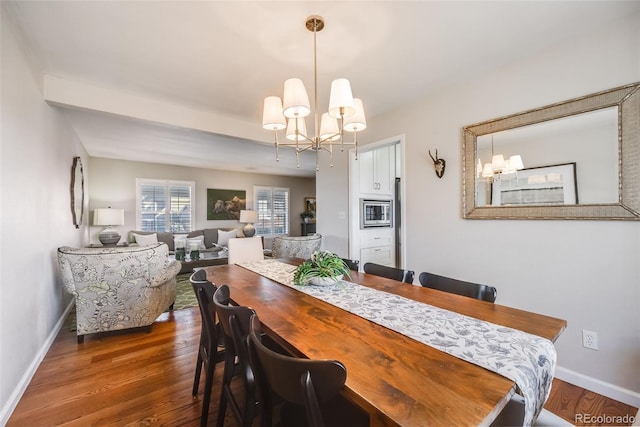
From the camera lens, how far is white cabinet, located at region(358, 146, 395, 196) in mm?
3928

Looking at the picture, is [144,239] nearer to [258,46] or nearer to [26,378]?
[26,378]

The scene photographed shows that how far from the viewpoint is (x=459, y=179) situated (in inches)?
101

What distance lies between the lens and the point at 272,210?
8.10 m

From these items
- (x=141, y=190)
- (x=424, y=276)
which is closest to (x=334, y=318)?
(x=424, y=276)

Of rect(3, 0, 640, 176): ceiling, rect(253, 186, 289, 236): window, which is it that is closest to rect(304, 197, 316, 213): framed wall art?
rect(253, 186, 289, 236): window

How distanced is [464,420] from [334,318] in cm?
68

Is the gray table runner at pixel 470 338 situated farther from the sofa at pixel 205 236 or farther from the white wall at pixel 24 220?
the sofa at pixel 205 236

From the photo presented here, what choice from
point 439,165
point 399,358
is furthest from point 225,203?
point 399,358

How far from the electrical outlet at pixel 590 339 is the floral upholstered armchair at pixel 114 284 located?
140 inches

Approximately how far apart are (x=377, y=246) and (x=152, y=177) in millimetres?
5356

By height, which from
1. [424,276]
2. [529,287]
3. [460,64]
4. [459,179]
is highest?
[460,64]

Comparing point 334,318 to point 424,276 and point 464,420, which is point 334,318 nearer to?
point 464,420

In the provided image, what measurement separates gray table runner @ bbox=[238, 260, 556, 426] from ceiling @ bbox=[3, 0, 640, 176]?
1.72 meters

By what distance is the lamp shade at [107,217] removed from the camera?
5.01 m
